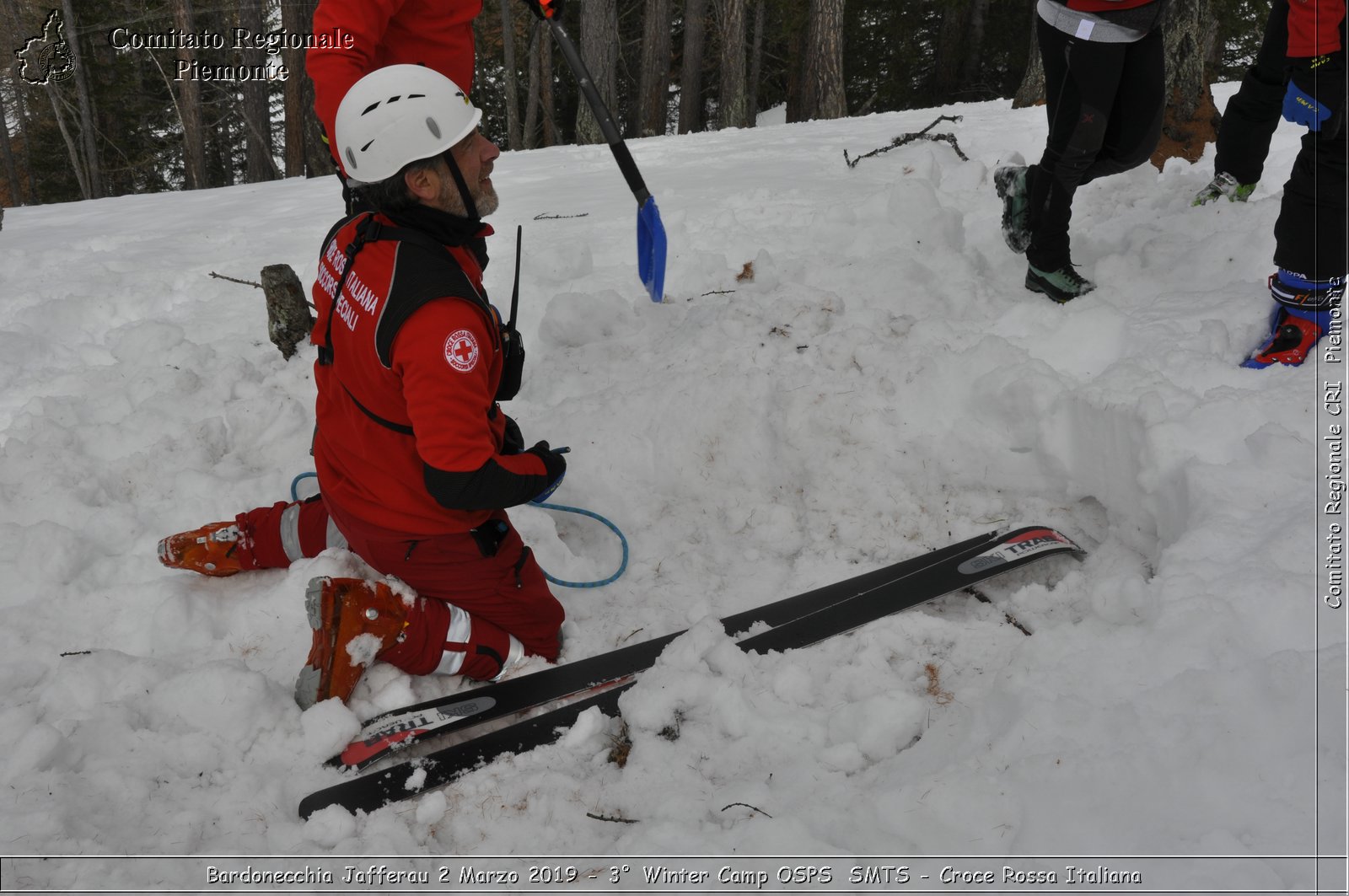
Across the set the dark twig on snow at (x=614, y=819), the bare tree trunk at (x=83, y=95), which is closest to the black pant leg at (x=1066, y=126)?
the dark twig on snow at (x=614, y=819)

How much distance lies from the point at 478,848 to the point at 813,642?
1.07 metres

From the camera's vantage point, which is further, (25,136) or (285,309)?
(25,136)

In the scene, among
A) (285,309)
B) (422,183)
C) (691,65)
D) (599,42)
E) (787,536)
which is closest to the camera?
(422,183)

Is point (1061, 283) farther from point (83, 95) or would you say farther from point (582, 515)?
point (83, 95)

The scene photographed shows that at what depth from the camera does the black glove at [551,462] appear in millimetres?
2438

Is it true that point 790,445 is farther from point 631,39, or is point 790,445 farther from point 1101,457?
point 631,39

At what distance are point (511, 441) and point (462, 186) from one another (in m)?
0.76

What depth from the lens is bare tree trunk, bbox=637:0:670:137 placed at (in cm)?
1281

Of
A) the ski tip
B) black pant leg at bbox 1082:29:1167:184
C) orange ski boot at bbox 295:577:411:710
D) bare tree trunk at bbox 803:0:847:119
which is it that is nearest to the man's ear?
orange ski boot at bbox 295:577:411:710

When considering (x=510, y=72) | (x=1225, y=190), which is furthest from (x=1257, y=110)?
(x=510, y=72)

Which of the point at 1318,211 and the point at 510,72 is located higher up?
the point at 1318,211

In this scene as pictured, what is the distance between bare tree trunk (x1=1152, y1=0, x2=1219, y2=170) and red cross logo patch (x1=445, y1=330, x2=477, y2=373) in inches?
181

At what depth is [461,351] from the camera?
2145 millimetres

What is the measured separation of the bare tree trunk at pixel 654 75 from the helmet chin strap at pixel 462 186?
10973mm
